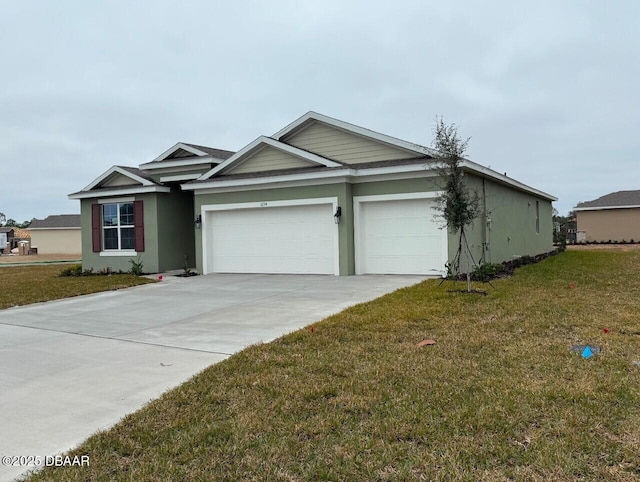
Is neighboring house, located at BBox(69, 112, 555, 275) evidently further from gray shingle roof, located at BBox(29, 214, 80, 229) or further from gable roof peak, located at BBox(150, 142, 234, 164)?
gray shingle roof, located at BBox(29, 214, 80, 229)

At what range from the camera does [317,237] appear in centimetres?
1389

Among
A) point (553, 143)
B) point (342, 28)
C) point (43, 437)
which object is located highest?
point (342, 28)

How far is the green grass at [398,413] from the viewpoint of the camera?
9.73 feet

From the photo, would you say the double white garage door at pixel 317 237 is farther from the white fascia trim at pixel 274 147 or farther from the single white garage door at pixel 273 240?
the white fascia trim at pixel 274 147

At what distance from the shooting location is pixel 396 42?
16.2 m

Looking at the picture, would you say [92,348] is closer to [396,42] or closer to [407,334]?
[407,334]

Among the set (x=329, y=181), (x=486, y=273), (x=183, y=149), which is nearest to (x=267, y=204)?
(x=329, y=181)

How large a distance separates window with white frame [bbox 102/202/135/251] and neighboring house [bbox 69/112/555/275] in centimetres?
4

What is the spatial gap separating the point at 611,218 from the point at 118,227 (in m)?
30.4

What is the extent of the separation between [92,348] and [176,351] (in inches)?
47.5

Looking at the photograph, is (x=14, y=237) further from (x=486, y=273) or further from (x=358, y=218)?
(x=486, y=273)

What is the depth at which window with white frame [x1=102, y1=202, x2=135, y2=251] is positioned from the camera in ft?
56.9

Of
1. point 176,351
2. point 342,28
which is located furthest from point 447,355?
point 342,28

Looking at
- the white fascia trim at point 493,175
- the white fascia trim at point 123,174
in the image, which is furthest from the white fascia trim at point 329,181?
the white fascia trim at point 123,174
